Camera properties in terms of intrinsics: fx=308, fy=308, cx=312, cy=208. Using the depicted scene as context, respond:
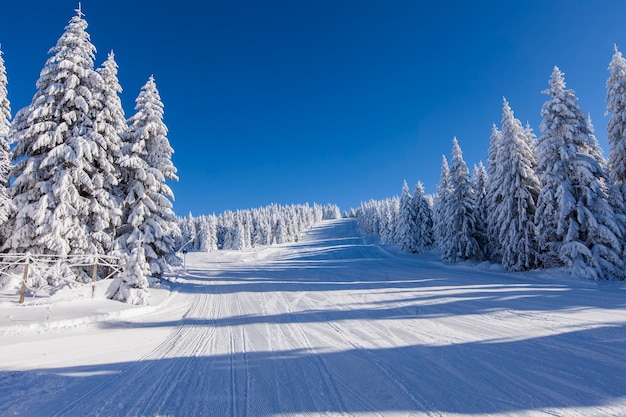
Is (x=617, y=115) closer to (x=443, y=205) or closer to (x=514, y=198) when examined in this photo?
(x=514, y=198)

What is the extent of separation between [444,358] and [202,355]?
4.83 meters

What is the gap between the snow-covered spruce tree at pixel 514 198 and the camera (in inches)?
890

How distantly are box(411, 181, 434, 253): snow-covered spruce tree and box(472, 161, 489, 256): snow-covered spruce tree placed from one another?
1366 centimetres

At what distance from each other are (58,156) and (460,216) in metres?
31.6

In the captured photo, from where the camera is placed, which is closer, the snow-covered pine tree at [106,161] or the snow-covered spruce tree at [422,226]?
the snow-covered pine tree at [106,161]

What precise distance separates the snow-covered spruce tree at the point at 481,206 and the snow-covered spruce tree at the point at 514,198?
4378 millimetres

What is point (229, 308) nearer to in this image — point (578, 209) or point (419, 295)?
point (419, 295)

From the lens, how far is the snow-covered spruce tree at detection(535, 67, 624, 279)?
16797mm

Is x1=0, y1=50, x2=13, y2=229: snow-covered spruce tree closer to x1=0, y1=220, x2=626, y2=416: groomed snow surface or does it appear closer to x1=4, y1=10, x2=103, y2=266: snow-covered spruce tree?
x1=4, y1=10, x2=103, y2=266: snow-covered spruce tree

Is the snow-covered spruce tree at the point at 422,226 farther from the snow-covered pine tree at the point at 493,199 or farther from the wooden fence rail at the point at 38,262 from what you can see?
the wooden fence rail at the point at 38,262

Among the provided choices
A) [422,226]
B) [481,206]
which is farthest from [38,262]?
[422,226]

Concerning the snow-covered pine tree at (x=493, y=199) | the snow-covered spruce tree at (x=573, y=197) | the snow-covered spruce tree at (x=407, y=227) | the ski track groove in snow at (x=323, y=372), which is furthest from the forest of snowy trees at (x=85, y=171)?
the snow-covered spruce tree at (x=407, y=227)

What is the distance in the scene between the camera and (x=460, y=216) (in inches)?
1210

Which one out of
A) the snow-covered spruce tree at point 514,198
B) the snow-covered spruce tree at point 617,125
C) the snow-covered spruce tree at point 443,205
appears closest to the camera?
the snow-covered spruce tree at point 617,125
